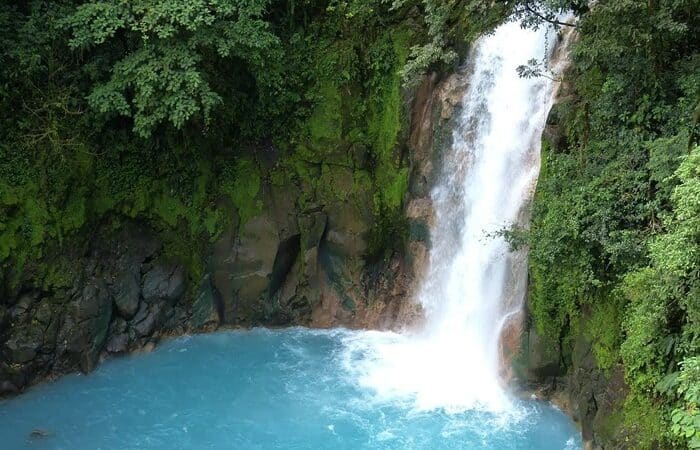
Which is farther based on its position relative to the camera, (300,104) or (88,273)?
(300,104)

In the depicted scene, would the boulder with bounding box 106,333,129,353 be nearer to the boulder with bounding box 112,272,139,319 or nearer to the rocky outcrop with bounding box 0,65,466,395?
the rocky outcrop with bounding box 0,65,466,395

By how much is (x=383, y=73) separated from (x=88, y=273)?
281 inches

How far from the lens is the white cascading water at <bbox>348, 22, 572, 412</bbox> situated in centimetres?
1102

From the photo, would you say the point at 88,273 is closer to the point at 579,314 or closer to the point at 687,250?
the point at 579,314

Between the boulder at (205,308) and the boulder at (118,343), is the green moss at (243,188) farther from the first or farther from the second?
the boulder at (118,343)

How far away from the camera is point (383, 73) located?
12844 millimetres

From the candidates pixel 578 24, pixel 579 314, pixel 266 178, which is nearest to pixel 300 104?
pixel 266 178

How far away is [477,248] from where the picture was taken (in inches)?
467

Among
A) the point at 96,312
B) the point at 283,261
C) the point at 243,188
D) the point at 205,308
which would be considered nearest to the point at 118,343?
the point at 96,312

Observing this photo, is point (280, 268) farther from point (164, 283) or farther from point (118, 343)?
point (118, 343)

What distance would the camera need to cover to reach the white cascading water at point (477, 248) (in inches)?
434

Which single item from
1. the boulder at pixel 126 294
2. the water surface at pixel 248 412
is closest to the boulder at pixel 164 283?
the boulder at pixel 126 294

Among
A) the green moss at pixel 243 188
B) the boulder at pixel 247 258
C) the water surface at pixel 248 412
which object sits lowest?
the water surface at pixel 248 412

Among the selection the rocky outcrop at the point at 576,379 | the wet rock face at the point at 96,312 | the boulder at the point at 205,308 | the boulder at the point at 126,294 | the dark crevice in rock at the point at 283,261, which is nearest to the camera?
the rocky outcrop at the point at 576,379
